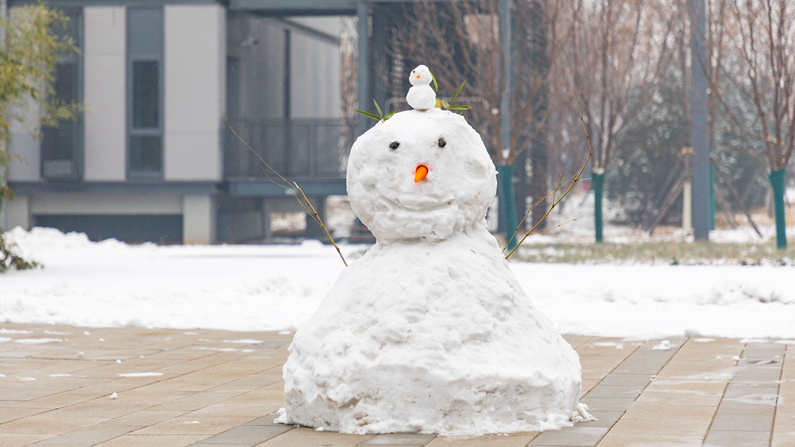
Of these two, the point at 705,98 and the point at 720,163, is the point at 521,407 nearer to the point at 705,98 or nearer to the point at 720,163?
the point at 705,98

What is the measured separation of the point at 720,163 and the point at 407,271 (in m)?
24.6

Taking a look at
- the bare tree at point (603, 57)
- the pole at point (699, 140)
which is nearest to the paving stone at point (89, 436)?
the bare tree at point (603, 57)

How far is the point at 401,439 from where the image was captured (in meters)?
4.54

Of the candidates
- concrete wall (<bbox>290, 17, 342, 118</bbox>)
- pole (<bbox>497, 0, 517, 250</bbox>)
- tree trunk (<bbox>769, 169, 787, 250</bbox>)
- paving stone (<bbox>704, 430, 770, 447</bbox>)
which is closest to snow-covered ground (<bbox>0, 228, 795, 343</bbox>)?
pole (<bbox>497, 0, 517, 250</bbox>)

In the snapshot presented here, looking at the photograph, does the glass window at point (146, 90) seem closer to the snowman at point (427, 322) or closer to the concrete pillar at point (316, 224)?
the concrete pillar at point (316, 224)

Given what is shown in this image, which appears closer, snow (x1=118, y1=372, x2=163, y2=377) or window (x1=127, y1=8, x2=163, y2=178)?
snow (x1=118, y1=372, x2=163, y2=377)

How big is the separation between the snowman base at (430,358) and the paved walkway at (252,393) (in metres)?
0.13

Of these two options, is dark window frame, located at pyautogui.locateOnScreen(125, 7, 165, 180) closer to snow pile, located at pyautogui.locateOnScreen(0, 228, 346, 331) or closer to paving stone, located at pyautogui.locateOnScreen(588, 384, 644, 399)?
snow pile, located at pyautogui.locateOnScreen(0, 228, 346, 331)

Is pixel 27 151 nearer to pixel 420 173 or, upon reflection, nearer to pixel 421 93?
pixel 421 93

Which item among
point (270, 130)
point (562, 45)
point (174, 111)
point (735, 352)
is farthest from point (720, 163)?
point (735, 352)

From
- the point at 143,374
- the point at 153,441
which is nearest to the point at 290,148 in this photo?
the point at 143,374

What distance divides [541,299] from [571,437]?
19.7ft

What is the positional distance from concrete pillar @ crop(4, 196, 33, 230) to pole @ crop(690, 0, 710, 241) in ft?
53.6

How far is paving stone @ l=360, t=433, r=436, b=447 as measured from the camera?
445 cm
